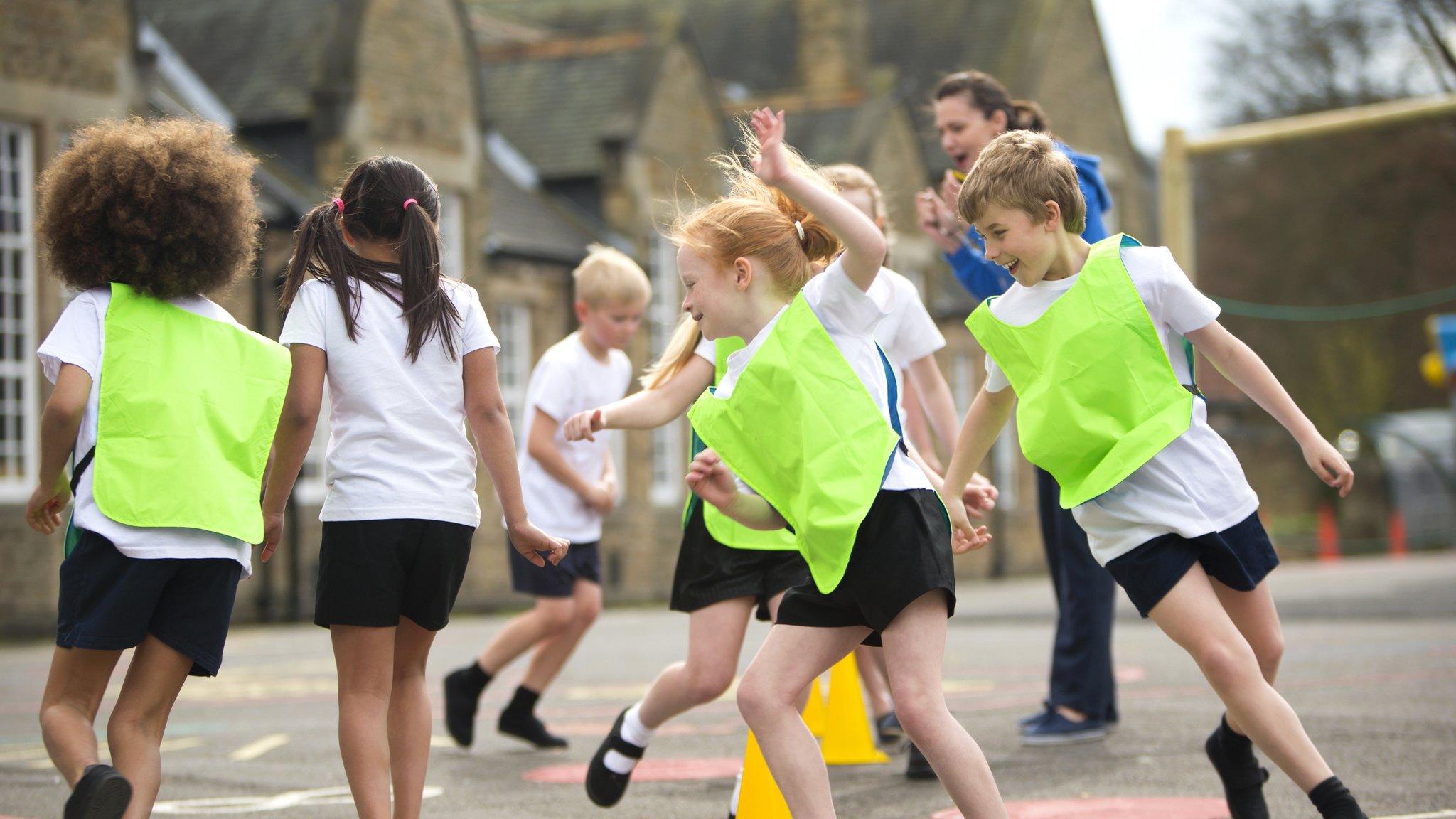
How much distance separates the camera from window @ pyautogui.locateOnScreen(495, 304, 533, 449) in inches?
1016

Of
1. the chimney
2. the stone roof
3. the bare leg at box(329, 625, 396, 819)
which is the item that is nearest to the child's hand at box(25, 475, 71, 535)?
the bare leg at box(329, 625, 396, 819)

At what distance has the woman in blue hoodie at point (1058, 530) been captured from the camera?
6.55m

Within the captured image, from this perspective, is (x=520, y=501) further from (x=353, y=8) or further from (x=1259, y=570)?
(x=353, y=8)

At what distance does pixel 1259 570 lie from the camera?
4.36 meters

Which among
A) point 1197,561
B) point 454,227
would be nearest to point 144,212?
point 1197,561

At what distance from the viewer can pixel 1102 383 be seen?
4.29m

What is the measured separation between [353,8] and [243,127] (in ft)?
7.81

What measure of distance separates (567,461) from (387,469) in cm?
286

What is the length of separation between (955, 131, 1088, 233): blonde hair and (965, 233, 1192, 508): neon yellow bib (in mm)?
174

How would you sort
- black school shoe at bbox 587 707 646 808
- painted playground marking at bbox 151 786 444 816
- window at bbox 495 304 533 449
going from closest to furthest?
black school shoe at bbox 587 707 646 808
painted playground marking at bbox 151 786 444 816
window at bbox 495 304 533 449

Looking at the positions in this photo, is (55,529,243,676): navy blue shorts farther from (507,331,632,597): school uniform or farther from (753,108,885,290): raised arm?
(507,331,632,597): school uniform

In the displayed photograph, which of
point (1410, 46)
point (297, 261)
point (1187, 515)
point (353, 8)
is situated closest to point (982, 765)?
point (1187, 515)

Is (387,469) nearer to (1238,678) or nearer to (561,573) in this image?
(1238,678)

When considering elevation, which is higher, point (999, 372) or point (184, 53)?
point (184, 53)
